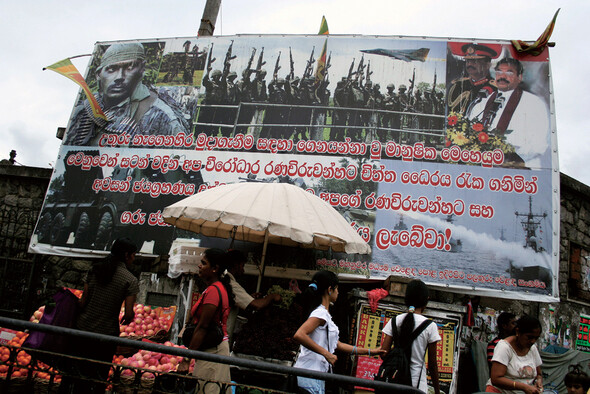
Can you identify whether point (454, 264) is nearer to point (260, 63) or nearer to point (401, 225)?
point (401, 225)

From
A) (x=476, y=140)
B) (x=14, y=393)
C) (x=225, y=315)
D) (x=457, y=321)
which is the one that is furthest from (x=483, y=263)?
(x=14, y=393)

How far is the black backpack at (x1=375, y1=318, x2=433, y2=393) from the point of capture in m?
3.04

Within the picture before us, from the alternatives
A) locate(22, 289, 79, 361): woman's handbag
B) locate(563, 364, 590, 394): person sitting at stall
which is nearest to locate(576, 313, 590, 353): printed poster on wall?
locate(563, 364, 590, 394): person sitting at stall

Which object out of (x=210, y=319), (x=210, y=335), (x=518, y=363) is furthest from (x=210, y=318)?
(x=518, y=363)

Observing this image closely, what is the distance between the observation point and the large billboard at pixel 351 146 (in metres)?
6.71

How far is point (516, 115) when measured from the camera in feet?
23.2

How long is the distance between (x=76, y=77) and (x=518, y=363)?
8.99 metres

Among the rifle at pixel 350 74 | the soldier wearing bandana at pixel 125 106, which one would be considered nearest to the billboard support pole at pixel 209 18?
the soldier wearing bandana at pixel 125 106

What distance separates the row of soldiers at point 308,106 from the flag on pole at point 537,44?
150 centimetres

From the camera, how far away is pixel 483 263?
6574 mm

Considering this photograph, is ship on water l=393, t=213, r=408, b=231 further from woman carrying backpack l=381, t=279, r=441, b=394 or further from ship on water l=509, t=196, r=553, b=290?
woman carrying backpack l=381, t=279, r=441, b=394

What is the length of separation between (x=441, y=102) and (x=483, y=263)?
8.91ft

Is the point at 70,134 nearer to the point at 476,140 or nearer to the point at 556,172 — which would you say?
the point at 476,140

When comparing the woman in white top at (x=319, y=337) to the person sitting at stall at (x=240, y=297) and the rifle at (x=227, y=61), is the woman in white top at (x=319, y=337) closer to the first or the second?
the person sitting at stall at (x=240, y=297)
